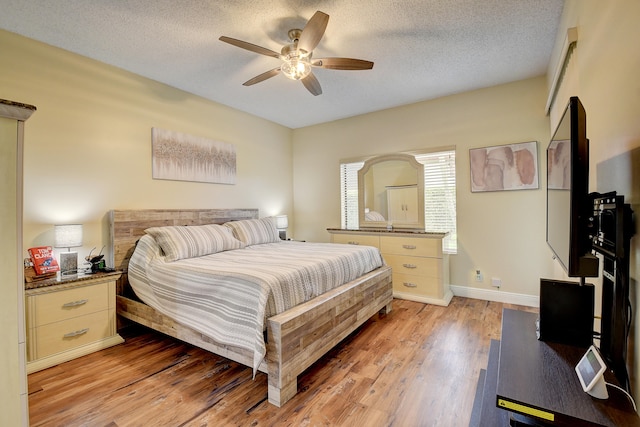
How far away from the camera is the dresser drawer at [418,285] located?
343 cm

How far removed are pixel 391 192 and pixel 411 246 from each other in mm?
946

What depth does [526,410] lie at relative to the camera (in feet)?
2.83

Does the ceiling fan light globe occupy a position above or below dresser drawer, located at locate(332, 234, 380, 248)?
above

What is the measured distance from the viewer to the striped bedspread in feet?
5.98

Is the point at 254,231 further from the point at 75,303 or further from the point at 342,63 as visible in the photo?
the point at 342,63

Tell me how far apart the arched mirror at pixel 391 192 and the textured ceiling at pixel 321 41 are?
104 centimetres

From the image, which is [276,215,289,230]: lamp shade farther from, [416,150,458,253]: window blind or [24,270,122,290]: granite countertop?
[24,270,122,290]: granite countertop

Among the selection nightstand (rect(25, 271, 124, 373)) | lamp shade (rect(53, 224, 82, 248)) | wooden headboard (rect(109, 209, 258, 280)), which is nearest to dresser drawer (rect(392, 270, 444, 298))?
wooden headboard (rect(109, 209, 258, 280))

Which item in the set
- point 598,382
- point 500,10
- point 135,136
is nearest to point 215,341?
point 598,382

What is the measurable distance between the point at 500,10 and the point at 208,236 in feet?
10.7

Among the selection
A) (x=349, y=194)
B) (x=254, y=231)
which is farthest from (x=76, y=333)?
(x=349, y=194)

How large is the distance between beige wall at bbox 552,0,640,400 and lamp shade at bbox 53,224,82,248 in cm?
350

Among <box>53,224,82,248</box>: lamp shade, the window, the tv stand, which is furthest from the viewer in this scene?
the window

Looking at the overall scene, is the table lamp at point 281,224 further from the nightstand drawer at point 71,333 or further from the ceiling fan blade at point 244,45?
the ceiling fan blade at point 244,45
